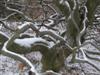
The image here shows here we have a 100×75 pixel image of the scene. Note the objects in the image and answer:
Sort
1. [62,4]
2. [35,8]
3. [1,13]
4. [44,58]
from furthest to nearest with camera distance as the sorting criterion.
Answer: [35,8] → [1,13] → [62,4] → [44,58]

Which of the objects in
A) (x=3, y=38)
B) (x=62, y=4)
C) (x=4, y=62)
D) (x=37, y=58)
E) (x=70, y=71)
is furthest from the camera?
(x=4, y=62)

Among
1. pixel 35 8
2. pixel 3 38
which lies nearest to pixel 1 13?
pixel 35 8

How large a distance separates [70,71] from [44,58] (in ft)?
11.4

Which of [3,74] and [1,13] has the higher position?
[1,13]

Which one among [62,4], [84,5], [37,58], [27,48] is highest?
[84,5]

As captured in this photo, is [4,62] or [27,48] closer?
[27,48]

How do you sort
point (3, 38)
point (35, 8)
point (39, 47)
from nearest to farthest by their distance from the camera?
1. point (3, 38)
2. point (39, 47)
3. point (35, 8)

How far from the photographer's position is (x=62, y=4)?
26.9 ft

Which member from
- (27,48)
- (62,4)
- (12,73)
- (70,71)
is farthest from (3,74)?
(27,48)

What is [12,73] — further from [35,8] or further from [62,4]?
[35,8]

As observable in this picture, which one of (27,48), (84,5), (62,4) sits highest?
(84,5)

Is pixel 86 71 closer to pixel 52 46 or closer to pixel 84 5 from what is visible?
pixel 84 5

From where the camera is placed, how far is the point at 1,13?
12.8m

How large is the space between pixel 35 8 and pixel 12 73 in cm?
511
